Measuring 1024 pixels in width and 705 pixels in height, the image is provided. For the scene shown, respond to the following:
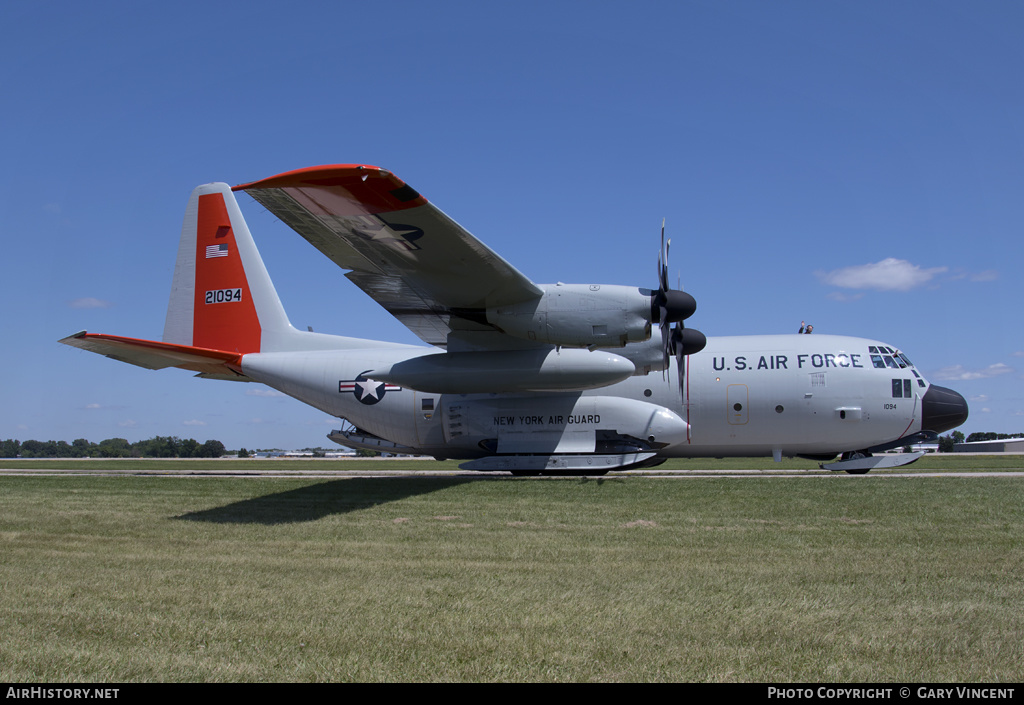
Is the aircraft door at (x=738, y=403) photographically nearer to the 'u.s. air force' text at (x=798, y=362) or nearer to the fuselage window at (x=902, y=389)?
the 'u.s. air force' text at (x=798, y=362)

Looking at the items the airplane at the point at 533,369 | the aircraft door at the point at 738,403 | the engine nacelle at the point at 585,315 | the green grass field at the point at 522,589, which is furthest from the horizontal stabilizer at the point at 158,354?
the aircraft door at the point at 738,403

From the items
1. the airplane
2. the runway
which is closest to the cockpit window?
the airplane

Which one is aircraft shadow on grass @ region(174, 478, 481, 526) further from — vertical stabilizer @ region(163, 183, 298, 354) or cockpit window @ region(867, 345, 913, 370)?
cockpit window @ region(867, 345, 913, 370)

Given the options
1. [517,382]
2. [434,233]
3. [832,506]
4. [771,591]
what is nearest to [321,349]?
[517,382]

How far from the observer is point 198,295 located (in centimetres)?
2025

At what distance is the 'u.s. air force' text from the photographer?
61.6ft

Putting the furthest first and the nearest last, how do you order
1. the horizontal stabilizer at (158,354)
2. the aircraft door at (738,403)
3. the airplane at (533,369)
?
the aircraft door at (738,403) < the horizontal stabilizer at (158,354) < the airplane at (533,369)

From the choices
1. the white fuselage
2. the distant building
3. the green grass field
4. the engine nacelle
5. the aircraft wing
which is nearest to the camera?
the green grass field

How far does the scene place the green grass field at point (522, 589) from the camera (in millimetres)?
4410

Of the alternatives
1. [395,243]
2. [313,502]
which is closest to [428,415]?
[313,502]

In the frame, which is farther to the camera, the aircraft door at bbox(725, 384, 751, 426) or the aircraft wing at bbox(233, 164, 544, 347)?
the aircraft door at bbox(725, 384, 751, 426)

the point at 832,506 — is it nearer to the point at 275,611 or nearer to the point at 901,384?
the point at 901,384

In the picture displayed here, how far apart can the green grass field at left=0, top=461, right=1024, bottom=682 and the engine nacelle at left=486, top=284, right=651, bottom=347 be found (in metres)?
3.28

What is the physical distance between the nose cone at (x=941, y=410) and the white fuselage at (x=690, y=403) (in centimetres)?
27
